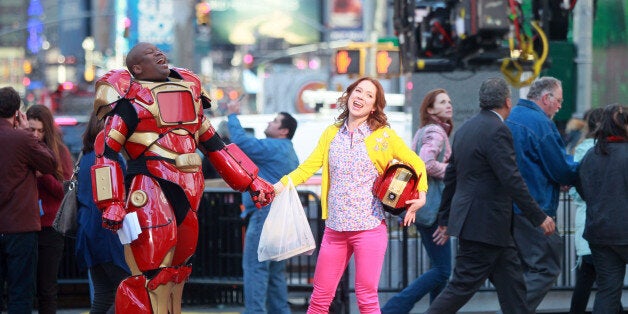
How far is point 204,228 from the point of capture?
11438 mm

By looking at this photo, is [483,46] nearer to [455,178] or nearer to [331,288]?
[455,178]

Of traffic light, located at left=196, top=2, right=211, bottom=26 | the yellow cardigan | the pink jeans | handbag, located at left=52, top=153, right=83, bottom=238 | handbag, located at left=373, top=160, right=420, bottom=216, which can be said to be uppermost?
traffic light, located at left=196, top=2, right=211, bottom=26

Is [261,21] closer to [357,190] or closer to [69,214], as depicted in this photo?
[69,214]

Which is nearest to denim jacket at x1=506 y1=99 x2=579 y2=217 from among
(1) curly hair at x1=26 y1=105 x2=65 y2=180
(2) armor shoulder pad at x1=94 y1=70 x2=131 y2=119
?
(2) armor shoulder pad at x1=94 y1=70 x2=131 y2=119

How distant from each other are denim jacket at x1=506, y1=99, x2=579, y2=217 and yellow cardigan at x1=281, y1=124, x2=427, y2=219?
1.12m

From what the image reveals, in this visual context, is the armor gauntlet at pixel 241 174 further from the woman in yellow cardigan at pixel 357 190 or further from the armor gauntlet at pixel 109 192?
the armor gauntlet at pixel 109 192

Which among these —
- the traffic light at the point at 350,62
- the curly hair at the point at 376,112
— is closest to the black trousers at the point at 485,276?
the curly hair at the point at 376,112

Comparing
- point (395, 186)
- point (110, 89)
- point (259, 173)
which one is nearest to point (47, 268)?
point (259, 173)

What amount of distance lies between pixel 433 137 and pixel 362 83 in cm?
180

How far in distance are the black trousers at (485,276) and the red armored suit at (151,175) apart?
1.88 meters

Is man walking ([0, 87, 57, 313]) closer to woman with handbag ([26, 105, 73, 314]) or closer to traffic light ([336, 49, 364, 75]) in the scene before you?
woman with handbag ([26, 105, 73, 314])

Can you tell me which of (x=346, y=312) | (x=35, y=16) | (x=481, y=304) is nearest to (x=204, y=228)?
(x=346, y=312)

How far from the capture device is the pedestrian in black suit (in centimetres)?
822

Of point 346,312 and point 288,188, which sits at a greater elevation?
point 288,188
